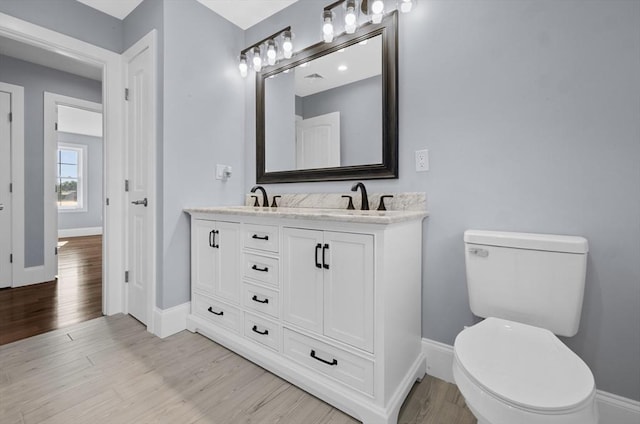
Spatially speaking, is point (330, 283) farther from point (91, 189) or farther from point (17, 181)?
point (91, 189)

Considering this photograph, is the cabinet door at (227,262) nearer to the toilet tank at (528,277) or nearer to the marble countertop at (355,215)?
the marble countertop at (355,215)

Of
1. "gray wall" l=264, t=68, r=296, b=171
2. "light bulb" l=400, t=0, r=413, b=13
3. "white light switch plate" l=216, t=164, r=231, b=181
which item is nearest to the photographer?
"light bulb" l=400, t=0, r=413, b=13

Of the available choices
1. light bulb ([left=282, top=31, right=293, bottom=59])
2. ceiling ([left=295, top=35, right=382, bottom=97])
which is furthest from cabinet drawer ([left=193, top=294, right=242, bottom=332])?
light bulb ([left=282, top=31, right=293, bottom=59])

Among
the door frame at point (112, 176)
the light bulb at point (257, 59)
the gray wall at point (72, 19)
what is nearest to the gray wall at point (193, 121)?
the light bulb at point (257, 59)

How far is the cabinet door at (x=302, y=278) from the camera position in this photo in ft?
4.52

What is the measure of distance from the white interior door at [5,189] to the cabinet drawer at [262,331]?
3052mm

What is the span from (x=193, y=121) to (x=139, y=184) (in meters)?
0.63

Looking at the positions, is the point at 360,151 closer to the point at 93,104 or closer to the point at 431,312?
the point at 431,312

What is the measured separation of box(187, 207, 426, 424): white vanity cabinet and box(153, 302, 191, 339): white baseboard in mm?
429

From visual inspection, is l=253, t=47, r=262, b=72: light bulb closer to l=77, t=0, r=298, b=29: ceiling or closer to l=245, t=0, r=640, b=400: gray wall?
l=77, t=0, r=298, b=29: ceiling

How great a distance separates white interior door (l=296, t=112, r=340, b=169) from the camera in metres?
1.94

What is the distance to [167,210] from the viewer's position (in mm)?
1999

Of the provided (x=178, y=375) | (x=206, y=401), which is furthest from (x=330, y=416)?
(x=178, y=375)

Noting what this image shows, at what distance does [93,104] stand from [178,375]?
3510 mm
